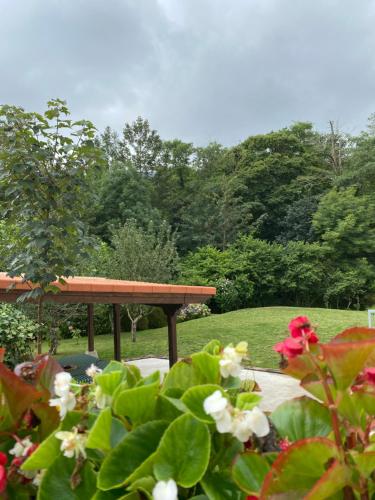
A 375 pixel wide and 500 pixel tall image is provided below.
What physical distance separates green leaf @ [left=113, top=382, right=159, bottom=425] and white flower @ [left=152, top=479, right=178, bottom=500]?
0.37ft

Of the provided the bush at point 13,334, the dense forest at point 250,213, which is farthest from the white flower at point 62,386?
the dense forest at point 250,213

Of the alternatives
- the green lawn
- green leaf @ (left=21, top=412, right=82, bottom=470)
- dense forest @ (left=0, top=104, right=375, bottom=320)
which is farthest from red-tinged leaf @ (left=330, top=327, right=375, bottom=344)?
dense forest @ (left=0, top=104, right=375, bottom=320)

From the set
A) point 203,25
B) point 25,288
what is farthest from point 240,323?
point 203,25

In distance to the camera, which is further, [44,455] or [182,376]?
[182,376]

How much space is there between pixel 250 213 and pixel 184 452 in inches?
827

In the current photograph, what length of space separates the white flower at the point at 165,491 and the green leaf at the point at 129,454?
40 mm

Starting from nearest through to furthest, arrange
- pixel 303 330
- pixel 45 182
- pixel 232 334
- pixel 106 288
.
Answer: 1. pixel 303 330
2. pixel 45 182
3. pixel 106 288
4. pixel 232 334

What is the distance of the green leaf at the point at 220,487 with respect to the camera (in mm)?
447

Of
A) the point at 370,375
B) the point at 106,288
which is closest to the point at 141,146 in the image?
the point at 106,288

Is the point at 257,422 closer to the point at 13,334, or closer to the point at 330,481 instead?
the point at 330,481

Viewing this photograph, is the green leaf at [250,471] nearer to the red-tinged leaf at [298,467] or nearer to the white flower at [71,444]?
the red-tinged leaf at [298,467]

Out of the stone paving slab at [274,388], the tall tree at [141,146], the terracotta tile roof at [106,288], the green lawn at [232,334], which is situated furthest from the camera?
the tall tree at [141,146]

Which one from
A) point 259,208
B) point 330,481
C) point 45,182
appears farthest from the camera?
point 259,208

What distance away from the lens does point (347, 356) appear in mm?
411
